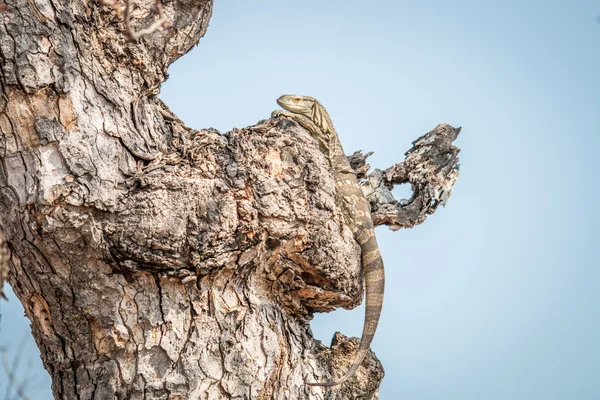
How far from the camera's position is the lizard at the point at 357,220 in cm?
388

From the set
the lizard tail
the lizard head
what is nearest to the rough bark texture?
the lizard tail

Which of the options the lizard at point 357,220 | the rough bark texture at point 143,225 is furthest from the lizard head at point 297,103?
the rough bark texture at point 143,225

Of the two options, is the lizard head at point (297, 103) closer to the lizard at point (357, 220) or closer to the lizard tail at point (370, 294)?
the lizard at point (357, 220)

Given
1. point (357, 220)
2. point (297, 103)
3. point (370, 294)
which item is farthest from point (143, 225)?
point (297, 103)

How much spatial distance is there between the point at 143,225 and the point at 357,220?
54.7 inches

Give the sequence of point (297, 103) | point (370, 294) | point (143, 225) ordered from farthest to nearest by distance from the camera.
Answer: point (297, 103), point (370, 294), point (143, 225)

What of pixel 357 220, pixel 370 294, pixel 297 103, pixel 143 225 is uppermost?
pixel 297 103

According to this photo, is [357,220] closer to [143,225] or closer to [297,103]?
[297,103]

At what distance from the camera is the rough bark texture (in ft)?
10.0

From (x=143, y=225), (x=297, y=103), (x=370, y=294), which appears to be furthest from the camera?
(x=297, y=103)

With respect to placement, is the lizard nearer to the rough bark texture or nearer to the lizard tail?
the lizard tail

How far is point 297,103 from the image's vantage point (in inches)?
183

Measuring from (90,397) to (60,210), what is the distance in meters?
Result: 0.91

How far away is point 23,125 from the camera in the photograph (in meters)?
3.07
